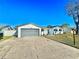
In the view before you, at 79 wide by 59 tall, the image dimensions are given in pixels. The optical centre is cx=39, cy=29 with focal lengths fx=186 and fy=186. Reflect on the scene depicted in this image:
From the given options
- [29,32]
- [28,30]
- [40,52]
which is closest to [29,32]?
[29,32]

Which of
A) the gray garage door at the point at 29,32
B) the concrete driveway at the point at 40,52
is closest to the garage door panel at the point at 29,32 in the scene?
the gray garage door at the point at 29,32

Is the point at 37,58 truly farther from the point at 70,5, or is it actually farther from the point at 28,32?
the point at 70,5

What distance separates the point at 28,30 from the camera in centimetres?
5497

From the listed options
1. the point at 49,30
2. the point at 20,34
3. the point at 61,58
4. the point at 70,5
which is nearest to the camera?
the point at 61,58

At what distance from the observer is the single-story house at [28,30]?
178ft

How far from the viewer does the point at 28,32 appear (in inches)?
2151

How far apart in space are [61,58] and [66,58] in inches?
12.1

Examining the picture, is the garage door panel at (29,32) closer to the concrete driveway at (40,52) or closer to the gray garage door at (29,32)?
the gray garage door at (29,32)

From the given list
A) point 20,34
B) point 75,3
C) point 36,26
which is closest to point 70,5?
point 75,3

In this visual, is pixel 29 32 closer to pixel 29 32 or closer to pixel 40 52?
pixel 29 32

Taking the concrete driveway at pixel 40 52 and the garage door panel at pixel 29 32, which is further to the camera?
the garage door panel at pixel 29 32

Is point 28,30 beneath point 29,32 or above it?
above

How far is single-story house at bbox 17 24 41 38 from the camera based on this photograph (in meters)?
54.3

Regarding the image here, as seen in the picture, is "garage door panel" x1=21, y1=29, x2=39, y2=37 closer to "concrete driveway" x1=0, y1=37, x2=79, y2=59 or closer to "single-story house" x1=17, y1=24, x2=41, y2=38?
"single-story house" x1=17, y1=24, x2=41, y2=38
